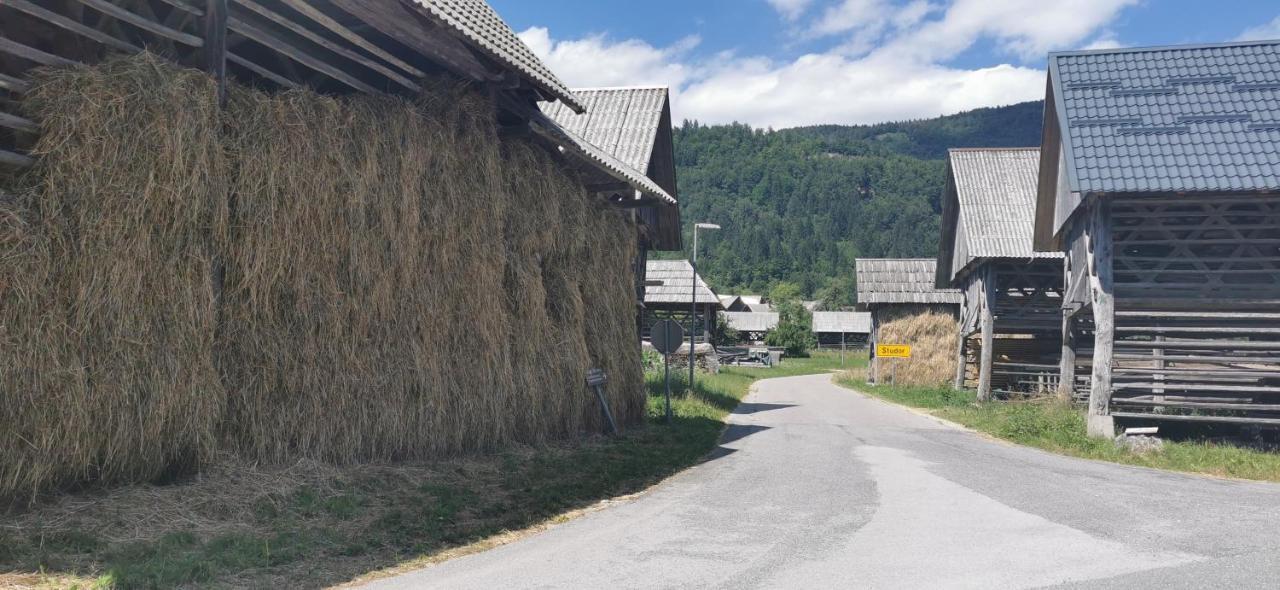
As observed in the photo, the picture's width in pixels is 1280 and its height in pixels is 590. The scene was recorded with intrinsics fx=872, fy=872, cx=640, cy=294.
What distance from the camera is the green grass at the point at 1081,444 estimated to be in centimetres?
1094

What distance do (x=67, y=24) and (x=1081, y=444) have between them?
13.1 meters

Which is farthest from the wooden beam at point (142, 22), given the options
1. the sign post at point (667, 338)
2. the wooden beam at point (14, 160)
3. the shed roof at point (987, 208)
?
the shed roof at point (987, 208)

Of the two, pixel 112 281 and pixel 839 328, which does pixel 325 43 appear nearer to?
pixel 112 281

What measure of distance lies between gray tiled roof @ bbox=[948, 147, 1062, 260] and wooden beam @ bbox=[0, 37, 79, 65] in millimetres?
20592

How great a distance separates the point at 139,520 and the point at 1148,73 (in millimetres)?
16459

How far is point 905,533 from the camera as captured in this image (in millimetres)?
6582

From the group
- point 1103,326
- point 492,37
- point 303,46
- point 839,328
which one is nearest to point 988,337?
point 1103,326

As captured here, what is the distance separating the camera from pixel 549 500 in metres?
8.03

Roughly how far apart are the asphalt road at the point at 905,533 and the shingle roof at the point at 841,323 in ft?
268

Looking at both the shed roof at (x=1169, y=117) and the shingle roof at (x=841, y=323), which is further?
the shingle roof at (x=841, y=323)

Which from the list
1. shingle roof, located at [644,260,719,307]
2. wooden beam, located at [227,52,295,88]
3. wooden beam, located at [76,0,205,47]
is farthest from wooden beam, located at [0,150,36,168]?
shingle roof, located at [644,260,719,307]

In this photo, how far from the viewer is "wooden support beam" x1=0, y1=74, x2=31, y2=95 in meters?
5.65

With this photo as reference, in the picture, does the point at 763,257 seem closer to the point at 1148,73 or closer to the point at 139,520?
the point at 1148,73

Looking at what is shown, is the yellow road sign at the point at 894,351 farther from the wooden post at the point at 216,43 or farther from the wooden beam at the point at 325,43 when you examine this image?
the wooden post at the point at 216,43
